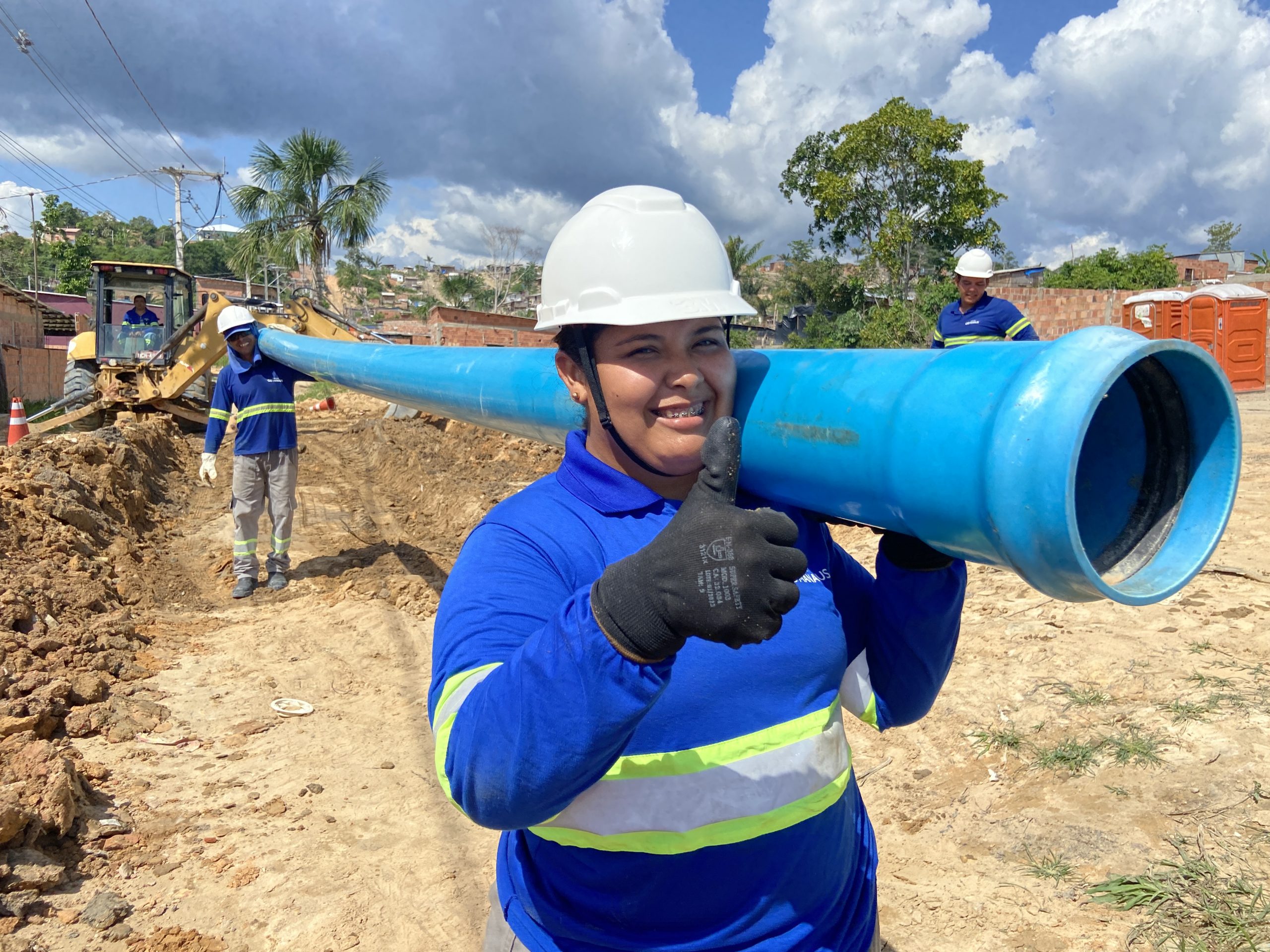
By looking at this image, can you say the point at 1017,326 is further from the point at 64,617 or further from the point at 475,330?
the point at 475,330

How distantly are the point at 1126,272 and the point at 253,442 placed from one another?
31.0 m

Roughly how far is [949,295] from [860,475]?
1835 centimetres

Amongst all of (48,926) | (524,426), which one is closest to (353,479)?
(48,926)

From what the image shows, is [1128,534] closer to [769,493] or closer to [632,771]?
[769,493]

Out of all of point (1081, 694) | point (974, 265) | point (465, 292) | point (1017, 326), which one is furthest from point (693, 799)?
point (465, 292)

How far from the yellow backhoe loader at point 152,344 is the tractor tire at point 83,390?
16 millimetres

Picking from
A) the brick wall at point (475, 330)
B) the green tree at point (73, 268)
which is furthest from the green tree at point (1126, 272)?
the green tree at point (73, 268)

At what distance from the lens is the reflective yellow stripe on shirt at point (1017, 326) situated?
5215 millimetres

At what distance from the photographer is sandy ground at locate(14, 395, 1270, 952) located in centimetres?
283

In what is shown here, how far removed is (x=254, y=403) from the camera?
6.59 metres

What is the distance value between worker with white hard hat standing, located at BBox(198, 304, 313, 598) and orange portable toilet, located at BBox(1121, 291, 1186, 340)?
40.4ft

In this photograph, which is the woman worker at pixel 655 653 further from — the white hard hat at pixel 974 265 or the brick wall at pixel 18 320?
the brick wall at pixel 18 320

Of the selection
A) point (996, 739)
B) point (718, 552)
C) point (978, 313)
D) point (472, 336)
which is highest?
point (472, 336)

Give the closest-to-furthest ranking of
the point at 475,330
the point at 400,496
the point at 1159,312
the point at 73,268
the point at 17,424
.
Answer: the point at 17,424, the point at 400,496, the point at 1159,312, the point at 475,330, the point at 73,268
